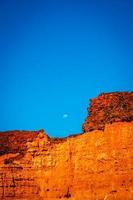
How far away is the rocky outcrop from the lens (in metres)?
56.5

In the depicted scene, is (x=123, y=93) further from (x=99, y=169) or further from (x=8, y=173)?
(x=8, y=173)

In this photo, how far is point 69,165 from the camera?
201 ft

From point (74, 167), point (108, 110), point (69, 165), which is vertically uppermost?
point (108, 110)

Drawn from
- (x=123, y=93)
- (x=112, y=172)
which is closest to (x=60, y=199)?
(x=112, y=172)

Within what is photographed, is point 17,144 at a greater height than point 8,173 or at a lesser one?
greater

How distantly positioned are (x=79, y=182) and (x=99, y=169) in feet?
11.7

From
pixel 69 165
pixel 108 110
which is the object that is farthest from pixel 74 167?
pixel 108 110

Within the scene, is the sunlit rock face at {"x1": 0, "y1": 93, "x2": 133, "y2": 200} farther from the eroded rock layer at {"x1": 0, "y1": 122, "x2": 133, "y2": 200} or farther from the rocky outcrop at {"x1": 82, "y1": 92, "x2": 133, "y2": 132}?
the rocky outcrop at {"x1": 82, "y1": 92, "x2": 133, "y2": 132}

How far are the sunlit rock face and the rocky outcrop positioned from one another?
2.76 feet

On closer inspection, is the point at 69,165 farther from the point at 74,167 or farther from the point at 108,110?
the point at 108,110

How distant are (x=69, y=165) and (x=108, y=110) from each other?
24.9 feet

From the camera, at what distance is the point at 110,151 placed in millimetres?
55375

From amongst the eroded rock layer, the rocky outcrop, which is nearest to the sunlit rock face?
the eroded rock layer

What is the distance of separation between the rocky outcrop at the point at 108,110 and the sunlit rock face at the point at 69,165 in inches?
33.1
